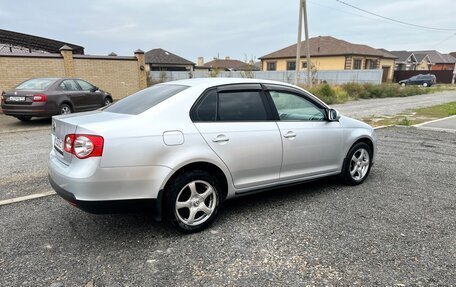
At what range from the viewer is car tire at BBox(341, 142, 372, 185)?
481 centimetres

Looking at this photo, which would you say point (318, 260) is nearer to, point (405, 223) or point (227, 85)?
point (405, 223)

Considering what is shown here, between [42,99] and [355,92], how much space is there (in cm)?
2062

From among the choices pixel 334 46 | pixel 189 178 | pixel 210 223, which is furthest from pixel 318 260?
pixel 334 46

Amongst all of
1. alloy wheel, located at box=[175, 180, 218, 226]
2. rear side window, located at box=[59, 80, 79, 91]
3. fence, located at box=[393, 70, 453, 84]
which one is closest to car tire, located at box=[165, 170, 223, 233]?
alloy wheel, located at box=[175, 180, 218, 226]

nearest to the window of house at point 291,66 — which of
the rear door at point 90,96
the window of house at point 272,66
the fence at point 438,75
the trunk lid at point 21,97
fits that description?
the window of house at point 272,66

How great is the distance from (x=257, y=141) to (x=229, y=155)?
40 cm

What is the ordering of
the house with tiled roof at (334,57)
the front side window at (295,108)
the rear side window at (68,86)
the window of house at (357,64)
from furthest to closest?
1. the window of house at (357,64)
2. the house with tiled roof at (334,57)
3. the rear side window at (68,86)
4. the front side window at (295,108)

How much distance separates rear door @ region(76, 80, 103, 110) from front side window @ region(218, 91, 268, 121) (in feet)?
29.7

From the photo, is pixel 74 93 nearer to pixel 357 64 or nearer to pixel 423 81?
pixel 357 64

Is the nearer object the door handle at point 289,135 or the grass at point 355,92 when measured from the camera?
the door handle at point 289,135

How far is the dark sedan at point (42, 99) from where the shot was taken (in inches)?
386

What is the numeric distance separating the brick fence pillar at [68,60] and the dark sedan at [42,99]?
5522 mm

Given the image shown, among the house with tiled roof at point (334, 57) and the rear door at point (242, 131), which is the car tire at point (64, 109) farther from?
the house with tiled roof at point (334, 57)

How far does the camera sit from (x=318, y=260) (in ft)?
9.87
